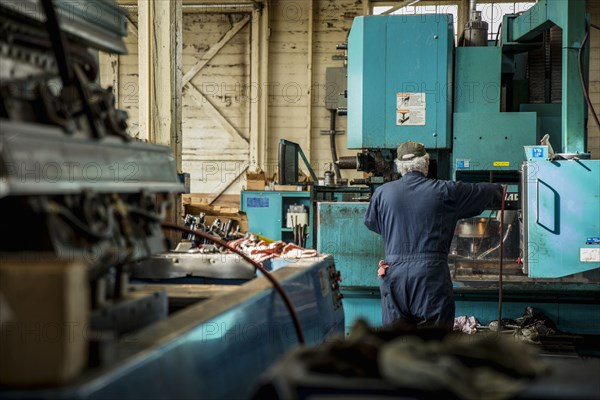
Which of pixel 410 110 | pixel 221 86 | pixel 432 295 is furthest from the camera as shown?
pixel 221 86

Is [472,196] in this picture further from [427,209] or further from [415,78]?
[415,78]

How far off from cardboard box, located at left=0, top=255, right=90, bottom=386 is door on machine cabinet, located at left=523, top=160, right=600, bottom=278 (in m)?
3.04

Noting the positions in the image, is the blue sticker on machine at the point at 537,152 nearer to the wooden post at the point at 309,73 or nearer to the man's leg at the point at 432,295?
the man's leg at the point at 432,295

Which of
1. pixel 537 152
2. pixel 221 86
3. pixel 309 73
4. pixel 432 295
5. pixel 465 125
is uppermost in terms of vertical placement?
pixel 309 73

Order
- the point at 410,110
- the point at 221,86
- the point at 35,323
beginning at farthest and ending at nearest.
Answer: the point at 221,86 < the point at 410,110 < the point at 35,323

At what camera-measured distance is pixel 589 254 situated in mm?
3539

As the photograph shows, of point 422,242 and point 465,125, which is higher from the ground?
point 465,125

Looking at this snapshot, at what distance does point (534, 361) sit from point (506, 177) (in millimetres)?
3538

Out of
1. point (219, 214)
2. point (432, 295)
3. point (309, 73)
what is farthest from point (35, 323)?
point (309, 73)

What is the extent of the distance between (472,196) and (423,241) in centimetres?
35

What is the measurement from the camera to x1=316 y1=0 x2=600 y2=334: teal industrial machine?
406 cm

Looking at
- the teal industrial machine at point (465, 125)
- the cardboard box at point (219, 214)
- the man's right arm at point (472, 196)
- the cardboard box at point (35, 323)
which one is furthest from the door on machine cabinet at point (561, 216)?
the cardboard box at point (219, 214)

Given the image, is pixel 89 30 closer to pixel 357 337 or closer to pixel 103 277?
pixel 103 277

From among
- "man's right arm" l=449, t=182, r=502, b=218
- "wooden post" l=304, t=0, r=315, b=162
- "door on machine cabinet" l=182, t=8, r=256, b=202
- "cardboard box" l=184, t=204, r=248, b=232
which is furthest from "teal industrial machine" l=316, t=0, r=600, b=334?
"door on machine cabinet" l=182, t=8, r=256, b=202
